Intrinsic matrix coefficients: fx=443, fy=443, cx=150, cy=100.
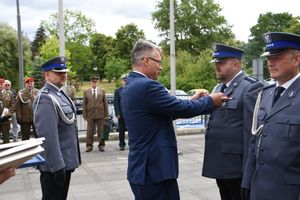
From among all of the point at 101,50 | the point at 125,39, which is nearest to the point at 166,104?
the point at 125,39

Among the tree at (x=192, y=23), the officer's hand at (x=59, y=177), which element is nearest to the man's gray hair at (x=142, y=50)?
the officer's hand at (x=59, y=177)

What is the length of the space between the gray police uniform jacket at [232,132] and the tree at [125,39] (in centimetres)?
7140

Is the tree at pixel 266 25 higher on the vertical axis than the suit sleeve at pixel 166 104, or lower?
higher

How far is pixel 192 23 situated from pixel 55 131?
55.8m

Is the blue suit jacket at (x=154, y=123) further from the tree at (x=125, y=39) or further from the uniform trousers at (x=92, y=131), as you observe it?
the tree at (x=125, y=39)

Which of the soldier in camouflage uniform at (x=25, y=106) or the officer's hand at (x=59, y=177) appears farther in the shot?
the soldier in camouflage uniform at (x=25, y=106)

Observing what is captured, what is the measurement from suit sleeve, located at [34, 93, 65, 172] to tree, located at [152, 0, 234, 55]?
2128 inches

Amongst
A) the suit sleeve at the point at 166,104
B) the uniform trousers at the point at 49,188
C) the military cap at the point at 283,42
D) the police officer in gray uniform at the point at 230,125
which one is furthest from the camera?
the uniform trousers at the point at 49,188

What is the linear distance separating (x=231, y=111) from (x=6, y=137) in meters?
8.45

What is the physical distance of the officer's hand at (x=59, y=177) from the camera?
4254 mm

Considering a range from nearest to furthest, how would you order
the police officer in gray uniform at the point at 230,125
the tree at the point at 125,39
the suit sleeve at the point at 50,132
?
the police officer in gray uniform at the point at 230,125
the suit sleeve at the point at 50,132
the tree at the point at 125,39

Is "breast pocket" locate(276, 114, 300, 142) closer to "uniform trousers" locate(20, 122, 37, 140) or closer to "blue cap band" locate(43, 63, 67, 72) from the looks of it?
"blue cap band" locate(43, 63, 67, 72)

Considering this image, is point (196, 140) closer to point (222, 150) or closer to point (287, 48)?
point (222, 150)

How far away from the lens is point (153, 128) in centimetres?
362
